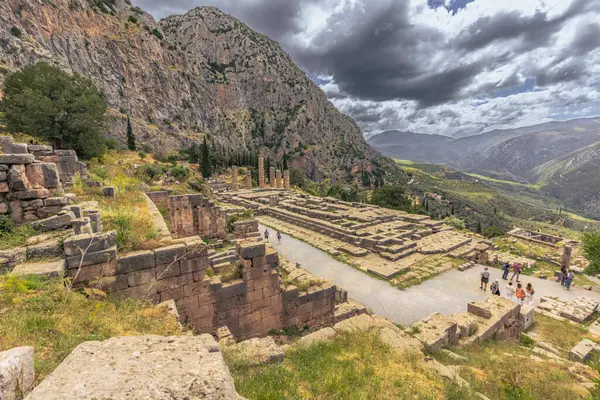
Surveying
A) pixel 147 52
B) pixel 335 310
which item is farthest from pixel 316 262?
pixel 147 52

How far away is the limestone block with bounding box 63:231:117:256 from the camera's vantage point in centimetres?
458

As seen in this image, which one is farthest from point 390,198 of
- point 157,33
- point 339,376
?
point 157,33

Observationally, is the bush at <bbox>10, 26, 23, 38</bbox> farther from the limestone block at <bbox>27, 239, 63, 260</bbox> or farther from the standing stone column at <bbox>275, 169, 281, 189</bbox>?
the limestone block at <bbox>27, 239, 63, 260</bbox>

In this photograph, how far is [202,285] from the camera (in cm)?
631

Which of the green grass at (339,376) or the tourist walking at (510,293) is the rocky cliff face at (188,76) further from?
the tourist walking at (510,293)

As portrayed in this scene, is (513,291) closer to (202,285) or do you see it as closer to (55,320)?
(202,285)

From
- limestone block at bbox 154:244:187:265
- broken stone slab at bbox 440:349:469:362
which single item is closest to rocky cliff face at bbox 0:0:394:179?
limestone block at bbox 154:244:187:265

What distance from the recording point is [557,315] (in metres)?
12.0

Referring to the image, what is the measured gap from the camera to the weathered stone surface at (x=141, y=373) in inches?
75.0

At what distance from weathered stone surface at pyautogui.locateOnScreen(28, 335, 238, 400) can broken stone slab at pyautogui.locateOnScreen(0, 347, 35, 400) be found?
0.20 meters

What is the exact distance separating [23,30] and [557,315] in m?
76.9

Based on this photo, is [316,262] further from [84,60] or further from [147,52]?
[147,52]

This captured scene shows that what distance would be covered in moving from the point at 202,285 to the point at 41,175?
5.05 meters

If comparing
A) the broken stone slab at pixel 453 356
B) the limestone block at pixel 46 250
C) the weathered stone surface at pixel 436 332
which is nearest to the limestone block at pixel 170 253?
the limestone block at pixel 46 250
